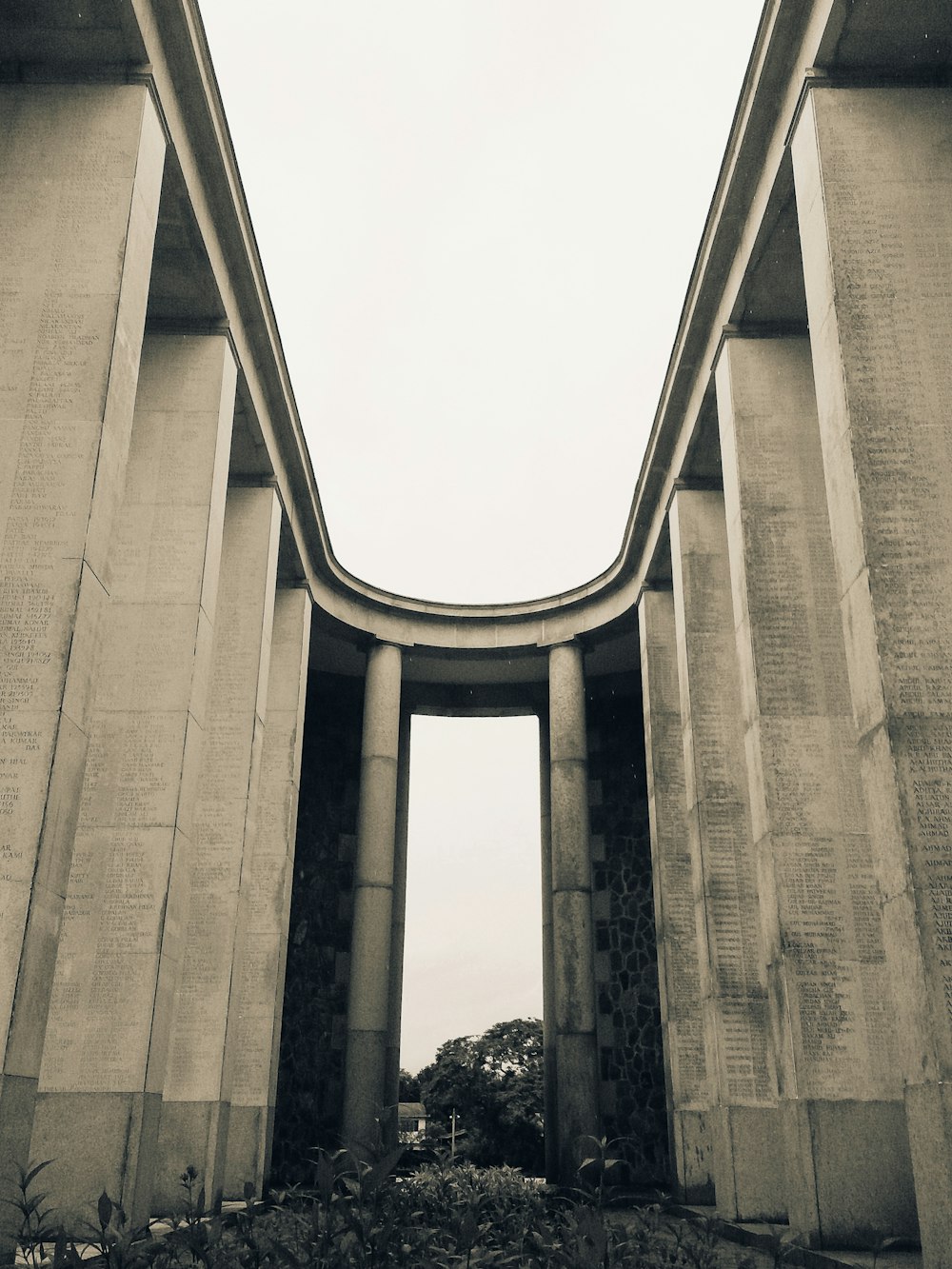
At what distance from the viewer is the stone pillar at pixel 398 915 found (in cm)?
1959

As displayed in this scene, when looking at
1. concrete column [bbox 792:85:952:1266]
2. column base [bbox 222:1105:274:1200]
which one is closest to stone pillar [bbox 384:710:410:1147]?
column base [bbox 222:1105:274:1200]

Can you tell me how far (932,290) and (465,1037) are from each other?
20.4 metres

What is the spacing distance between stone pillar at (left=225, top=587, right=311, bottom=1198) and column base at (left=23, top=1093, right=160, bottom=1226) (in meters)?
3.61

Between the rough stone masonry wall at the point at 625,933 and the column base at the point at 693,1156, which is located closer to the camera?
the column base at the point at 693,1156

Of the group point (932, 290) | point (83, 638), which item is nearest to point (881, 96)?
point (932, 290)

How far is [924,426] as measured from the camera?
8258mm

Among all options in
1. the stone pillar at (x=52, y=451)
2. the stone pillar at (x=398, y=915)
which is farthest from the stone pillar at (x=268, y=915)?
the stone pillar at (x=52, y=451)

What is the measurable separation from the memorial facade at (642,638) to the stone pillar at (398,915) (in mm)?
2492

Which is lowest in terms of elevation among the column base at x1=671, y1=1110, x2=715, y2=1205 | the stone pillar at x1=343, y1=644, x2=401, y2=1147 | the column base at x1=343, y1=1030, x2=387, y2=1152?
the column base at x1=671, y1=1110, x2=715, y2=1205

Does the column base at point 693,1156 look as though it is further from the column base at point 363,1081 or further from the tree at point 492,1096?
the tree at point 492,1096

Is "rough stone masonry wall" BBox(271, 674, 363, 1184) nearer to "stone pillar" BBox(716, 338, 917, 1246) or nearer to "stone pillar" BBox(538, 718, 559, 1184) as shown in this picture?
"stone pillar" BBox(538, 718, 559, 1184)

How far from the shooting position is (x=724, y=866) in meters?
13.2

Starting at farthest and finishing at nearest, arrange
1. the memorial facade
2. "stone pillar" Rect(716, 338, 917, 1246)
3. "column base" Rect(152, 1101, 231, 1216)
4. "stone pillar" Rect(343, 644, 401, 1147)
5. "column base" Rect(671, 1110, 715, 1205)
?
"stone pillar" Rect(343, 644, 401, 1147) → "column base" Rect(671, 1110, 715, 1205) → "column base" Rect(152, 1101, 231, 1216) → "stone pillar" Rect(716, 338, 917, 1246) → the memorial facade

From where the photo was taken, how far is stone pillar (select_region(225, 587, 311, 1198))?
14203mm
